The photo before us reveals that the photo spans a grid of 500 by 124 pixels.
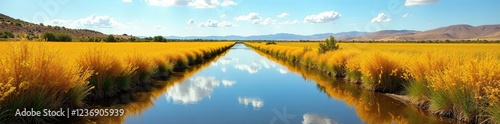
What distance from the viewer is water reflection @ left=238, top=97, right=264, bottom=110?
37.5 feet

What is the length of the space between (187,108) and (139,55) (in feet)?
19.1

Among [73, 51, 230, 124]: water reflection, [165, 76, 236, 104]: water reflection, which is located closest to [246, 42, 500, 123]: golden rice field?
[165, 76, 236, 104]: water reflection

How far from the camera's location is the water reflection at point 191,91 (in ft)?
41.7

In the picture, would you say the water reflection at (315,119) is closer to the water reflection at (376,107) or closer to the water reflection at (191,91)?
the water reflection at (376,107)

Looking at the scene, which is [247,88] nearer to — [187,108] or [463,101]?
[187,108]

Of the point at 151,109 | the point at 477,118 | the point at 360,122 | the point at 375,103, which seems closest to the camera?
the point at 477,118

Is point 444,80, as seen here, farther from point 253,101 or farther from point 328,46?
point 328,46

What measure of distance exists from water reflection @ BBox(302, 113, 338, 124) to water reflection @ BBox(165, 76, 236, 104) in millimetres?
3779

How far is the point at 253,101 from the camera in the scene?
40.7ft

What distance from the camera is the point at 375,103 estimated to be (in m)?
12.1

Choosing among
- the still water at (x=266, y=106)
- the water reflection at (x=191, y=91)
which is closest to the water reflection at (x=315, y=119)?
the still water at (x=266, y=106)

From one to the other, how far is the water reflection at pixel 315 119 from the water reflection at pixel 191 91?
378cm

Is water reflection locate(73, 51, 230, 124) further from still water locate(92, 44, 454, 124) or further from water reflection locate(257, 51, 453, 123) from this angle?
water reflection locate(257, 51, 453, 123)

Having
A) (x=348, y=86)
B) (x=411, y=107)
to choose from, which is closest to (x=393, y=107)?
(x=411, y=107)
